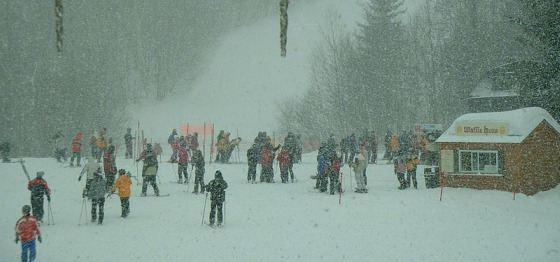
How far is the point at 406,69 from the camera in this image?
1962 inches

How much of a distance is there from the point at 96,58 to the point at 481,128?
48.7 metres

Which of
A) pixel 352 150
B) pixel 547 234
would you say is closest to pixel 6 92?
pixel 352 150

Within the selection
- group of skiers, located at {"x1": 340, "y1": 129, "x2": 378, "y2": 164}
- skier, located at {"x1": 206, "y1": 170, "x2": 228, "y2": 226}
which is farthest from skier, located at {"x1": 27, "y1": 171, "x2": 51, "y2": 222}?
group of skiers, located at {"x1": 340, "y1": 129, "x2": 378, "y2": 164}

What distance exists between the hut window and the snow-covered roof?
558 mm

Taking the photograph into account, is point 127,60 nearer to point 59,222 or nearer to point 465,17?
point 465,17

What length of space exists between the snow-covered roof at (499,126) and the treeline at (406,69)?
780 inches

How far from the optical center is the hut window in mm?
19453

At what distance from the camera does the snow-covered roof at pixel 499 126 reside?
19297mm

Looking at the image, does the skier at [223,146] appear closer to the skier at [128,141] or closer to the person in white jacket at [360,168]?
the skier at [128,141]

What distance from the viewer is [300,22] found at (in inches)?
3056

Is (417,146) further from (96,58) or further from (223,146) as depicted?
(96,58)

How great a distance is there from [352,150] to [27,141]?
34387mm

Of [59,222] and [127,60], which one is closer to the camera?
[59,222]

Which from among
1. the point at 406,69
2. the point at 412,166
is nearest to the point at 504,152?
the point at 412,166
